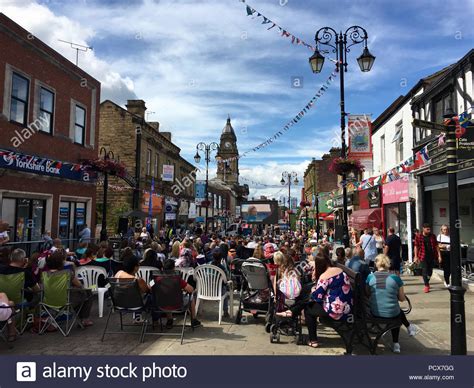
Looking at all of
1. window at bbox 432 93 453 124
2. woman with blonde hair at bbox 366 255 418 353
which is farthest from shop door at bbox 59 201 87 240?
window at bbox 432 93 453 124

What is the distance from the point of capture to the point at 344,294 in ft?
16.9

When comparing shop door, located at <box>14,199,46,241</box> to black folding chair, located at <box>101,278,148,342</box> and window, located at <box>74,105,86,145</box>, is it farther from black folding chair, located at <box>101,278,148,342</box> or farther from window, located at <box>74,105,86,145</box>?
black folding chair, located at <box>101,278,148,342</box>

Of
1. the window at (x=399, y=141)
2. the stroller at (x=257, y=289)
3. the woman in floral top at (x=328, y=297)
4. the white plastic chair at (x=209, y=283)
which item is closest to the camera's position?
the woman in floral top at (x=328, y=297)

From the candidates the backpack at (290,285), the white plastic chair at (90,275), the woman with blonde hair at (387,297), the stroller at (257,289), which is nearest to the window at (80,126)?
the white plastic chair at (90,275)

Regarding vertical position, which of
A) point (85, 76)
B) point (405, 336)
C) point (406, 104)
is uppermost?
point (85, 76)

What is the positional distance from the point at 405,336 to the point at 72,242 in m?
12.8

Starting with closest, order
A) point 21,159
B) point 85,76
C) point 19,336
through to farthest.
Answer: point 19,336 → point 21,159 → point 85,76

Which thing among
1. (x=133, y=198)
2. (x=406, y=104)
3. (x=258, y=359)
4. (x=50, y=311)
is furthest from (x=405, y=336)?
(x=133, y=198)

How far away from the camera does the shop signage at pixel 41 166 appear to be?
1193 cm

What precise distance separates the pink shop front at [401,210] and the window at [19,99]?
15.3 meters

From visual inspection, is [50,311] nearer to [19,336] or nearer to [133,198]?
[19,336]

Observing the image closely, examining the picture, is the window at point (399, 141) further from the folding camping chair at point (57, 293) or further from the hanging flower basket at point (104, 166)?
the folding camping chair at point (57, 293)

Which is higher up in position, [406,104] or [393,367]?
[406,104]

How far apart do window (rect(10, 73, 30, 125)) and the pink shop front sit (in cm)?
1532
